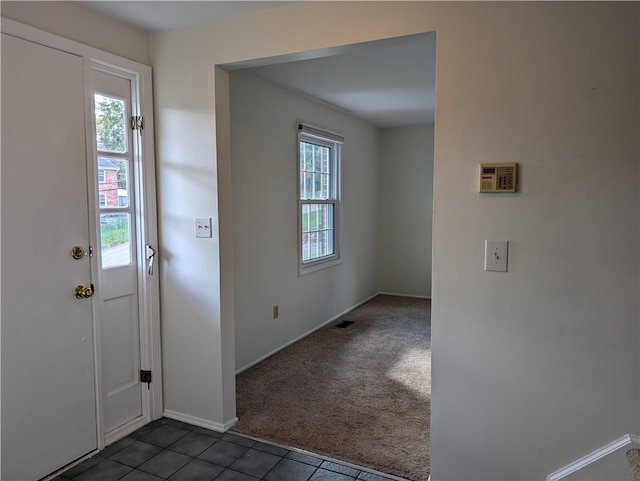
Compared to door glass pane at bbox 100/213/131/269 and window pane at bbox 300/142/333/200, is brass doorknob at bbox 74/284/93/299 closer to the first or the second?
door glass pane at bbox 100/213/131/269

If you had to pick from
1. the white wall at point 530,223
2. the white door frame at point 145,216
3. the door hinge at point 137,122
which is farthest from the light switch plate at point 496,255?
the door hinge at point 137,122

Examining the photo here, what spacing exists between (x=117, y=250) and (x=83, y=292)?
32 centimetres

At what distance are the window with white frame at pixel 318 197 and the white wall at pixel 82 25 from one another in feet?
5.93

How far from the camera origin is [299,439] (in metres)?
2.49

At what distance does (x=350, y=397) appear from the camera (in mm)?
3020

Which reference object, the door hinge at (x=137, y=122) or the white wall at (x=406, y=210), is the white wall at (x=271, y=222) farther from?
the white wall at (x=406, y=210)

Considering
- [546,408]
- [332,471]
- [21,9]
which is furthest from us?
[332,471]

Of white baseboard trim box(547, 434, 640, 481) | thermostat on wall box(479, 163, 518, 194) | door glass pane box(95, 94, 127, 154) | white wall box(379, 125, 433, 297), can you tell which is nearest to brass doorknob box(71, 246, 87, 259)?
door glass pane box(95, 94, 127, 154)

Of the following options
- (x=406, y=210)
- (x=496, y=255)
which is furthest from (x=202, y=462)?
(x=406, y=210)

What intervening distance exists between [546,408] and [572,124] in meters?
1.13

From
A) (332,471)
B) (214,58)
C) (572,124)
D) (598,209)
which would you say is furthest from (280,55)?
(332,471)

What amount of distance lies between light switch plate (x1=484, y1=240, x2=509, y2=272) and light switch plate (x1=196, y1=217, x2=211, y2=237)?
1461 millimetres

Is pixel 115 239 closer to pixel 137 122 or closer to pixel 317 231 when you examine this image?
pixel 137 122

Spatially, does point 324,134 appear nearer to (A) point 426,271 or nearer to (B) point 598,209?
(A) point 426,271
